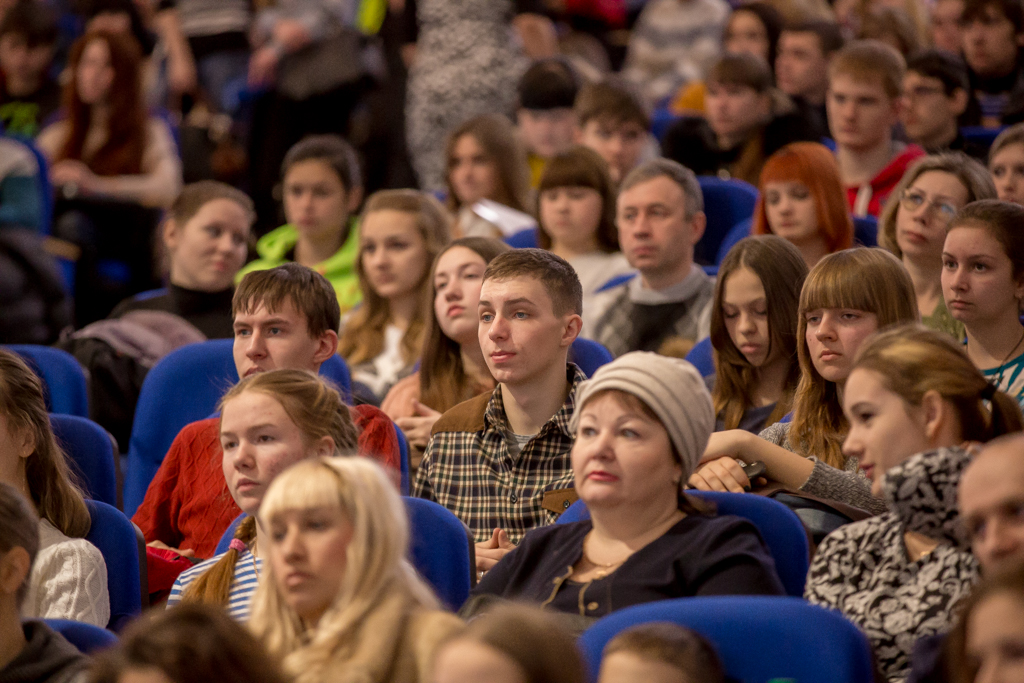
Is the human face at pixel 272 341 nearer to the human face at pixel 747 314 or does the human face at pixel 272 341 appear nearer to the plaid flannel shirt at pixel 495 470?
the plaid flannel shirt at pixel 495 470

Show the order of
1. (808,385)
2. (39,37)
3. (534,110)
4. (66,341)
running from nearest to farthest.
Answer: (808,385), (66,341), (534,110), (39,37)

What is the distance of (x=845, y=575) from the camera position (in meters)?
2.22

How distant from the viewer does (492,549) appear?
290 centimetres

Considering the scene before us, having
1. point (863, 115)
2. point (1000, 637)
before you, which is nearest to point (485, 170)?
point (863, 115)

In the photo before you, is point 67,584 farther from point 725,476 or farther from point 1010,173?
point 1010,173

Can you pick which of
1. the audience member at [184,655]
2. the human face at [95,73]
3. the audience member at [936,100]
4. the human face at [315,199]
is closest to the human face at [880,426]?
the audience member at [184,655]

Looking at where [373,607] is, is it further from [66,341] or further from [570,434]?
[66,341]

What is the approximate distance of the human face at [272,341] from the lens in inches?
132

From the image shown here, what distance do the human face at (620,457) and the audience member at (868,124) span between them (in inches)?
108

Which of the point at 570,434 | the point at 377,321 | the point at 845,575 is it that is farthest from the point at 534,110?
Answer: the point at 845,575

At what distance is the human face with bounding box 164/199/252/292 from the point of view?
464cm

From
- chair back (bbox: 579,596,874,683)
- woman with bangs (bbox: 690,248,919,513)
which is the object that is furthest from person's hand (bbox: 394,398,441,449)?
chair back (bbox: 579,596,874,683)


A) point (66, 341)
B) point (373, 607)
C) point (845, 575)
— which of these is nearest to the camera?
point (373, 607)

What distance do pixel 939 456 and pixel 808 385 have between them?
2.74ft
